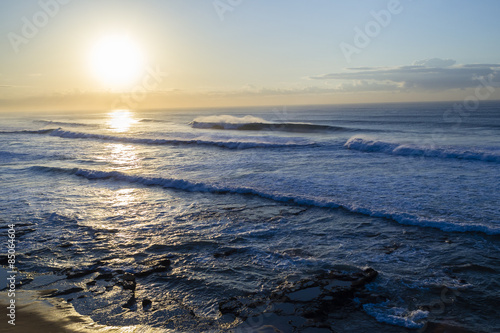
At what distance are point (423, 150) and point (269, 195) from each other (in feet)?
45.3

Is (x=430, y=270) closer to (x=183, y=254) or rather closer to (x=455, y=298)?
(x=455, y=298)

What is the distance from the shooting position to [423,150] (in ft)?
68.0

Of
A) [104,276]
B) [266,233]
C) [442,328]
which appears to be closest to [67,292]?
[104,276]

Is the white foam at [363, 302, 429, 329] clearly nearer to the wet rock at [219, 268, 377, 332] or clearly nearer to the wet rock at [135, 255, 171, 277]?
the wet rock at [219, 268, 377, 332]

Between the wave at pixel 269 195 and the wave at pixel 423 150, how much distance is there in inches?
478

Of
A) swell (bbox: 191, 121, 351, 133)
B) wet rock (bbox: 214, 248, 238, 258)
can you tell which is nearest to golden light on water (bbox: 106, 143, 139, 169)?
wet rock (bbox: 214, 248, 238, 258)

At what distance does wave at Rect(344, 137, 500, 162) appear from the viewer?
18217mm

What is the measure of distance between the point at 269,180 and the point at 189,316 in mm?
9411

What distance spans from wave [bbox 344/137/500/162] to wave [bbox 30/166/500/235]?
1214 centimetres

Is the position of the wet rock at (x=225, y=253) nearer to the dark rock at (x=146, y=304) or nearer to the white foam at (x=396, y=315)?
the dark rock at (x=146, y=304)

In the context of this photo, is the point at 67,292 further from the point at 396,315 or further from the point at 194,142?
the point at 194,142

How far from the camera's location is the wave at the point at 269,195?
832 centimetres

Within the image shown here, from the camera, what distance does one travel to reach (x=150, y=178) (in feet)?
49.7

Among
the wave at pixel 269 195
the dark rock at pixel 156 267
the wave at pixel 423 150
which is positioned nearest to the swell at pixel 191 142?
the wave at pixel 423 150
